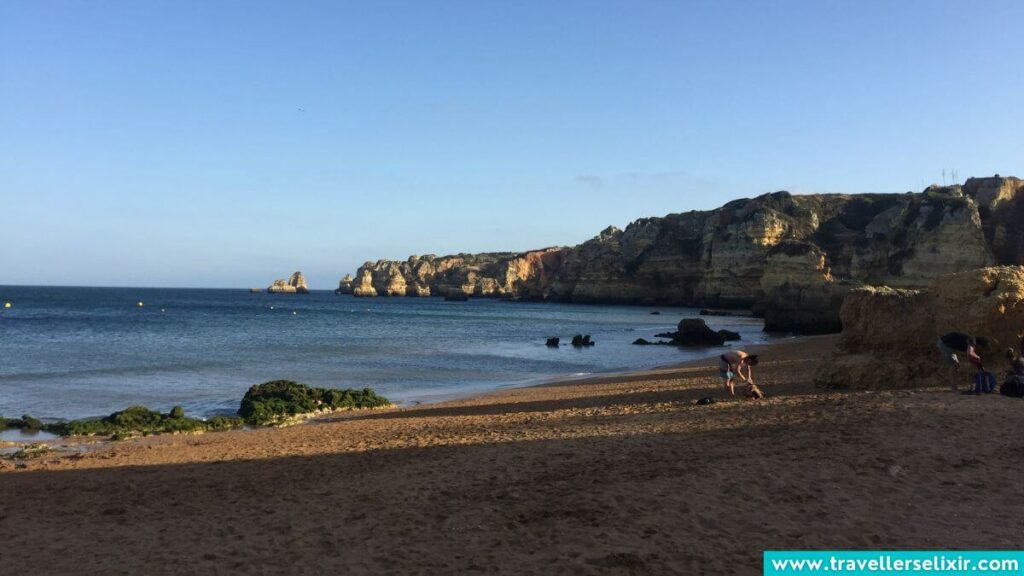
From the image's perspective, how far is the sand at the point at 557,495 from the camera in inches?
217

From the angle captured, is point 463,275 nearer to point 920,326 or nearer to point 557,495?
point 920,326

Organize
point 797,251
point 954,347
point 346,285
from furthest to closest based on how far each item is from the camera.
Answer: point 346,285
point 797,251
point 954,347

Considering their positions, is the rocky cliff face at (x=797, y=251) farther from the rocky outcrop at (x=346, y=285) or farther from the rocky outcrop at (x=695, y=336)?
the rocky outcrop at (x=346, y=285)

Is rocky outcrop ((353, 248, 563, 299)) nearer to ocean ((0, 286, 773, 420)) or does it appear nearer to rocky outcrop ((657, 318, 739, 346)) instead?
ocean ((0, 286, 773, 420))

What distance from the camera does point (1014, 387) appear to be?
10195 millimetres

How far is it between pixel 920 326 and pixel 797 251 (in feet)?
194

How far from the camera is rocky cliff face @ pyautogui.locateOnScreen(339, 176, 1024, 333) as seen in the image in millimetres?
61125

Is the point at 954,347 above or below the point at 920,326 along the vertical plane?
below

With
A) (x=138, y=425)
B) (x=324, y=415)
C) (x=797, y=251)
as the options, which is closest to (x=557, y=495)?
(x=324, y=415)

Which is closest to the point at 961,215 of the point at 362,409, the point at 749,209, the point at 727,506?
the point at 749,209

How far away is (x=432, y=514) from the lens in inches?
265

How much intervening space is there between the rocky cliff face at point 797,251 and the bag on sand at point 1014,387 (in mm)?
31153

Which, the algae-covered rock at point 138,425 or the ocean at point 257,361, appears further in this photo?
the ocean at point 257,361

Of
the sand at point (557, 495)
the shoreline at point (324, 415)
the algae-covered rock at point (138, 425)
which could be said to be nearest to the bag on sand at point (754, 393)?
the sand at point (557, 495)
